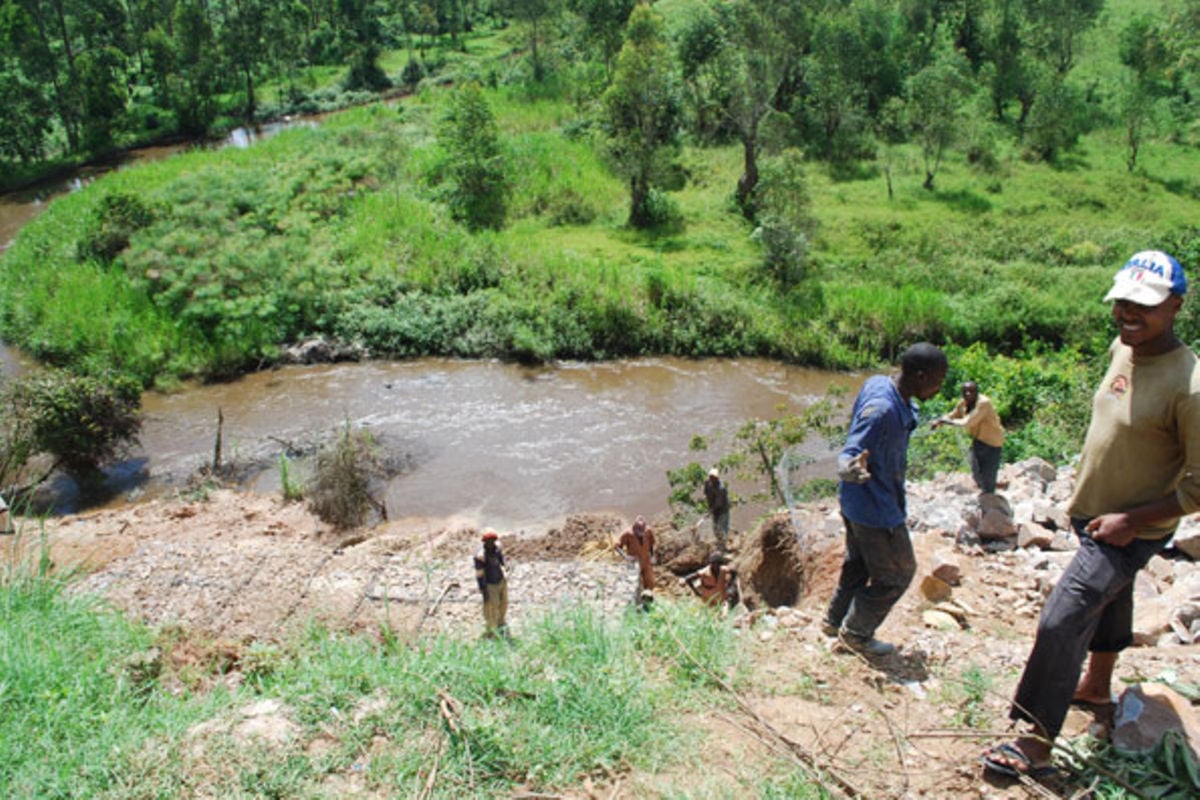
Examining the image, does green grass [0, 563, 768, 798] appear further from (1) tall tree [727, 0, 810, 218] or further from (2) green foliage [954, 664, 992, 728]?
(1) tall tree [727, 0, 810, 218]

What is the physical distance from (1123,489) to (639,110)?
17.3m

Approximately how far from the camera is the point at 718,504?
8227 millimetres

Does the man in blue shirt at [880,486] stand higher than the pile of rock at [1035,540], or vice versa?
the man in blue shirt at [880,486]

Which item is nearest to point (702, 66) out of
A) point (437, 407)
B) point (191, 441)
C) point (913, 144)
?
point (913, 144)

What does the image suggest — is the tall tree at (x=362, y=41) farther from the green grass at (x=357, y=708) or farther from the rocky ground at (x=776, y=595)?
the green grass at (x=357, y=708)

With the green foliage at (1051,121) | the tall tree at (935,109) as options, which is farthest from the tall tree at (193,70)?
the green foliage at (1051,121)

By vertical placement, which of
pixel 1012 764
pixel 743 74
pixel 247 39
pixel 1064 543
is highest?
pixel 247 39

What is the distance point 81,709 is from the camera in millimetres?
3725

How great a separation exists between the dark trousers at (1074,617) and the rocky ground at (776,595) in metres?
0.30

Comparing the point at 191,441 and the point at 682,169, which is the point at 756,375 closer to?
the point at 191,441

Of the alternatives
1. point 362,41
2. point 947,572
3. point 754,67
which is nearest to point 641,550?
point 947,572

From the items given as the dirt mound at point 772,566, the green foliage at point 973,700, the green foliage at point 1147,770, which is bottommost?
the dirt mound at point 772,566

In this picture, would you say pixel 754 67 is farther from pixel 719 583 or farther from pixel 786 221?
A: pixel 719 583

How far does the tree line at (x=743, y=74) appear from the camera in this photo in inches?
762
